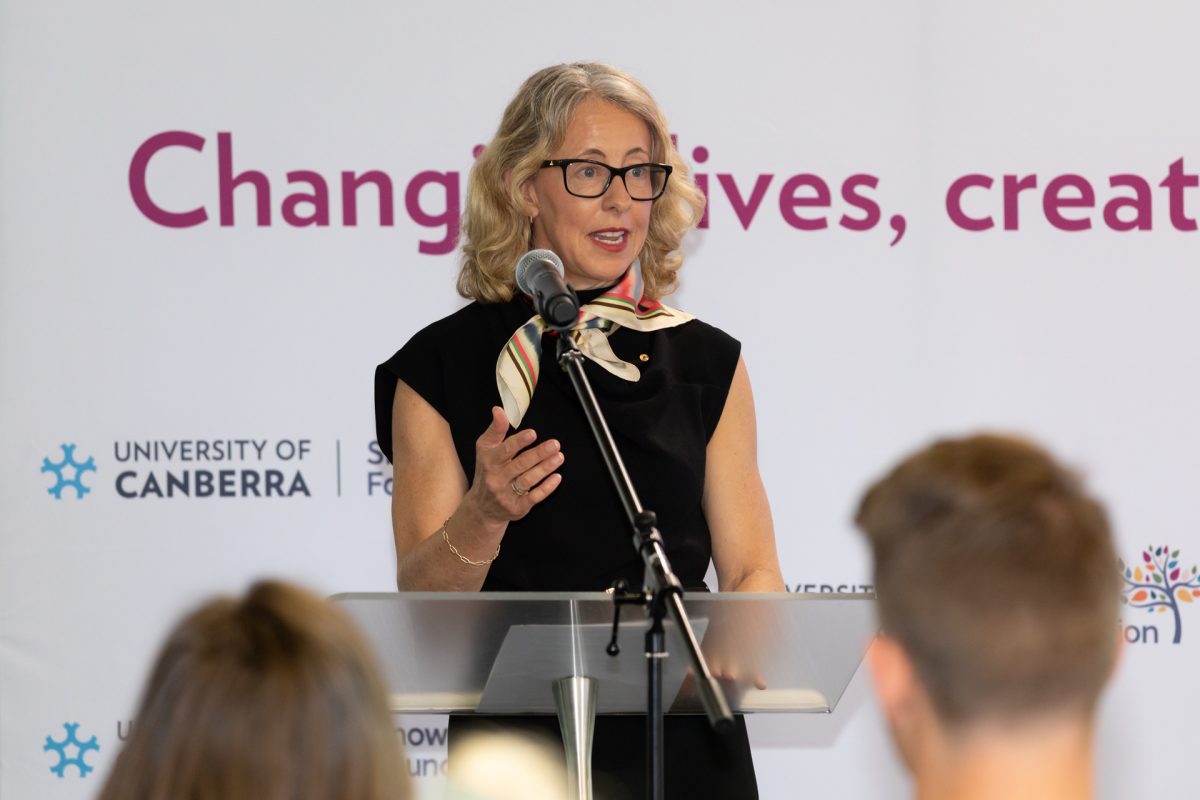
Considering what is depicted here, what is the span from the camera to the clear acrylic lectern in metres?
2.03

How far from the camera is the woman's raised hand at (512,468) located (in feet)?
7.65

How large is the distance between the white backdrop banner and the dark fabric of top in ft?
3.32

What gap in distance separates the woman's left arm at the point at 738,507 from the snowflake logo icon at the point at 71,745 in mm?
1853

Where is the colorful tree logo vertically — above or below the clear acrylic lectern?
below

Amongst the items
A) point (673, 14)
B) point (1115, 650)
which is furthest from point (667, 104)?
point (1115, 650)

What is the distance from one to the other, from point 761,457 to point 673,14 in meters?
1.18

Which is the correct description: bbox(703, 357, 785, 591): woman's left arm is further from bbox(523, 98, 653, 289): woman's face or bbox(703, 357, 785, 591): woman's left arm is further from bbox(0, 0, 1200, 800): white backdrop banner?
bbox(0, 0, 1200, 800): white backdrop banner

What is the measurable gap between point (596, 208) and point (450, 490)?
23.6 inches

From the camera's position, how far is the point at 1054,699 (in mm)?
1431

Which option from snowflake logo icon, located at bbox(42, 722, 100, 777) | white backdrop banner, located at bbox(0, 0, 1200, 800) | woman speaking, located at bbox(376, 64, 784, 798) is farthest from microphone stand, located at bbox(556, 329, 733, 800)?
snowflake logo icon, located at bbox(42, 722, 100, 777)

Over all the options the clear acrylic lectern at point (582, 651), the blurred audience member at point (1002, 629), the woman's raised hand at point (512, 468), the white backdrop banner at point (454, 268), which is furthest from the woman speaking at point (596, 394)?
the blurred audience member at point (1002, 629)

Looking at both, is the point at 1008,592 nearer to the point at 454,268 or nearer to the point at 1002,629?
the point at 1002,629

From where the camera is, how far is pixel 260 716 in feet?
3.98

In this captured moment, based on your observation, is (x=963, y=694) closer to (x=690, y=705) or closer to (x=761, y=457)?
(x=690, y=705)
